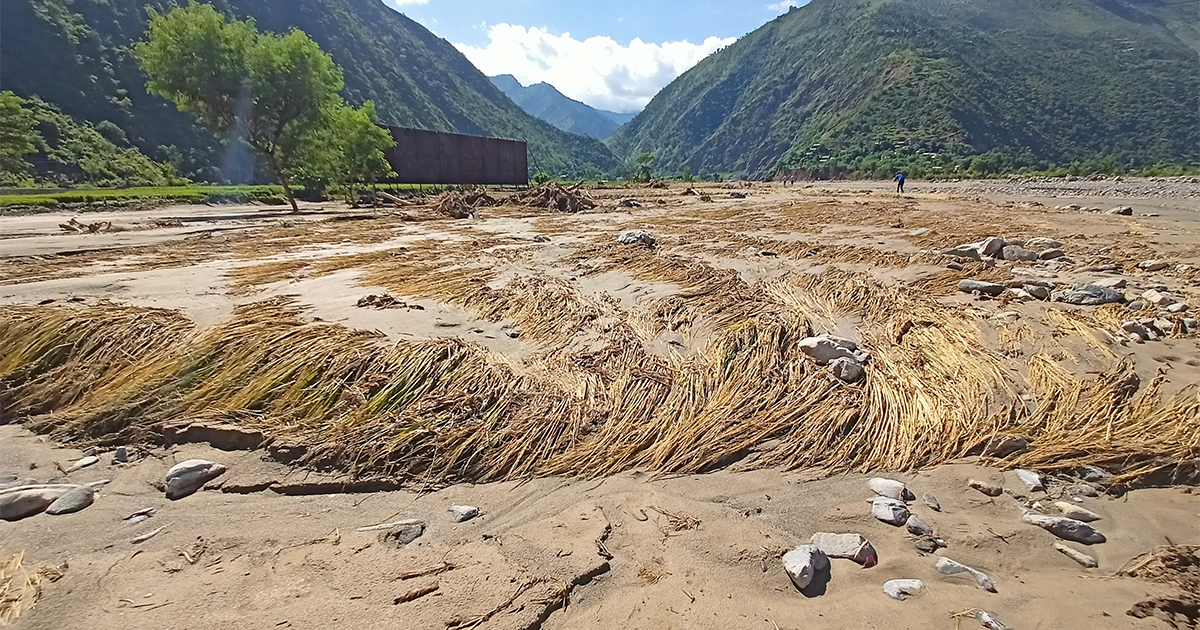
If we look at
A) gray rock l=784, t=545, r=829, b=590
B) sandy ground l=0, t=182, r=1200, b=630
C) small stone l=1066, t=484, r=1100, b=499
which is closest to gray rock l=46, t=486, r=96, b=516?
sandy ground l=0, t=182, r=1200, b=630

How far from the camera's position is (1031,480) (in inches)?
116

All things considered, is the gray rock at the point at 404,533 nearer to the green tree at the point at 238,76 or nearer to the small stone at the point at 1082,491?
the small stone at the point at 1082,491

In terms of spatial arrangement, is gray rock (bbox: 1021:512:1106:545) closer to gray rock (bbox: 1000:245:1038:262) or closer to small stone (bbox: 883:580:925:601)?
small stone (bbox: 883:580:925:601)

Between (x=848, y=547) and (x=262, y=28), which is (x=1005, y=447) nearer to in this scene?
(x=848, y=547)

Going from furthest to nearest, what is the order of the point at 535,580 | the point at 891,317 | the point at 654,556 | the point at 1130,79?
the point at 1130,79 < the point at 891,317 < the point at 654,556 < the point at 535,580

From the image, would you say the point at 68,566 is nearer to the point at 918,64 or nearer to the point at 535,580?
the point at 535,580

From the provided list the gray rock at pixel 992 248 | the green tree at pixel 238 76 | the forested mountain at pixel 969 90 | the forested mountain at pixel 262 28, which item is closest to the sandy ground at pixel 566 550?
the gray rock at pixel 992 248

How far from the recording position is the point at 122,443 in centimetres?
341

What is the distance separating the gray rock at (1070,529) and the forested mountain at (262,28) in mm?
63426

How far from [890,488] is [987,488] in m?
0.53

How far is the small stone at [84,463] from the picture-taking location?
10.3ft

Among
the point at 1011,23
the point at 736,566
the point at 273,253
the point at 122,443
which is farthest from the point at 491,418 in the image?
the point at 1011,23

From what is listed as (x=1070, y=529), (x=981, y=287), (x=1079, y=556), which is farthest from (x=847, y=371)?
(x=981, y=287)

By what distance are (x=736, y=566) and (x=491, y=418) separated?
75.1 inches
